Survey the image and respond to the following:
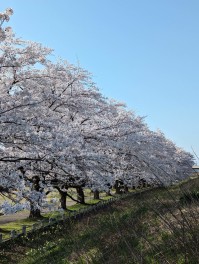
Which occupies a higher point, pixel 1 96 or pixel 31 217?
pixel 1 96

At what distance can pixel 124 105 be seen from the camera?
30.0 m

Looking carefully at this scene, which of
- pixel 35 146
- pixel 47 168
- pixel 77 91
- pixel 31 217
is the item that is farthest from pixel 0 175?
pixel 31 217

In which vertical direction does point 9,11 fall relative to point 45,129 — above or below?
above

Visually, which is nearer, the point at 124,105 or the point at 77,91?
the point at 77,91

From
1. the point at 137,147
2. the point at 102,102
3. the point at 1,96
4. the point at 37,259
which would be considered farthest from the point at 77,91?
the point at 37,259

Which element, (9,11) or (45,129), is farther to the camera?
(45,129)

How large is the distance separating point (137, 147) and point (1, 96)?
1164 cm

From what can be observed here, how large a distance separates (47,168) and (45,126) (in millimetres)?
4524

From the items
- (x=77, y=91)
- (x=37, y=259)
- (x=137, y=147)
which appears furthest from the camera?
(x=137, y=147)

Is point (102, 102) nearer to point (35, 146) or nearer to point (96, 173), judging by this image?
point (96, 173)

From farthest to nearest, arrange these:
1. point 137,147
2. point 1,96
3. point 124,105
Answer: point 124,105 < point 137,147 < point 1,96

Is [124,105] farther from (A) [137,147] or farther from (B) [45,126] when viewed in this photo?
(B) [45,126]

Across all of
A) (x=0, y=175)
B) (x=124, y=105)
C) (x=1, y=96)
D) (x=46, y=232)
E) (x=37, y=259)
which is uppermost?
(x=124, y=105)

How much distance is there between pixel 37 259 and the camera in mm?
11680
